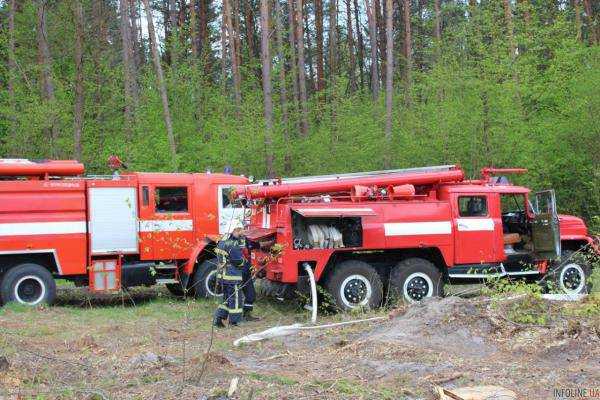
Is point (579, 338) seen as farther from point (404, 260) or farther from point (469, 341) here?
point (404, 260)

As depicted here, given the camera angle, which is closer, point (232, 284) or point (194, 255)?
point (232, 284)

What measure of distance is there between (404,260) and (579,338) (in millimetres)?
4530

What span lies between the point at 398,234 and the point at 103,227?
5756 mm

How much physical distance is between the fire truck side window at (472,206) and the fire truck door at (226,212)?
4.42 m

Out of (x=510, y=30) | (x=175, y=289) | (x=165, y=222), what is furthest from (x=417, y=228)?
(x=510, y=30)

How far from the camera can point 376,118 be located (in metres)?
25.1

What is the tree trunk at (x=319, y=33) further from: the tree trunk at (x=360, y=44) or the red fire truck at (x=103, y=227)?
the red fire truck at (x=103, y=227)

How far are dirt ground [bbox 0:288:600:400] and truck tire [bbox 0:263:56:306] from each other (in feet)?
5.49

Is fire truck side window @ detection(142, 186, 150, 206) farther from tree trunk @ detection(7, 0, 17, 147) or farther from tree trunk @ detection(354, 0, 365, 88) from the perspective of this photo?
tree trunk @ detection(354, 0, 365, 88)

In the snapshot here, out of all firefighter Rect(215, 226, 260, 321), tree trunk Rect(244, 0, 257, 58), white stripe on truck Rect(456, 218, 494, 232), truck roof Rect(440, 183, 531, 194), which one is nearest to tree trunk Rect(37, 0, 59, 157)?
firefighter Rect(215, 226, 260, 321)

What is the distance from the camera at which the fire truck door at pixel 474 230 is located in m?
12.1

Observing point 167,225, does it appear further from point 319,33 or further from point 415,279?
point 319,33

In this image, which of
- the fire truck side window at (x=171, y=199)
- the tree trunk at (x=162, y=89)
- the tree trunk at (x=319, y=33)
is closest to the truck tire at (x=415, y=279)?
the fire truck side window at (x=171, y=199)

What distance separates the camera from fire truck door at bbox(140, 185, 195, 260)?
13.3 m
